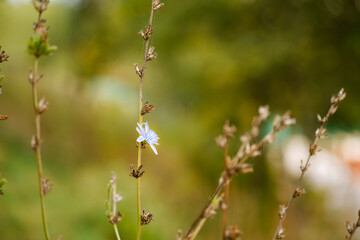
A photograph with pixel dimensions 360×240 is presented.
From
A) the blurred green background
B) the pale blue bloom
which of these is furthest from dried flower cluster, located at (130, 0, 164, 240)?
the blurred green background

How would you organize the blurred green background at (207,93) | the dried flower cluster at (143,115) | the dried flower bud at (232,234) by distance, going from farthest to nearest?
the blurred green background at (207,93), the dried flower cluster at (143,115), the dried flower bud at (232,234)

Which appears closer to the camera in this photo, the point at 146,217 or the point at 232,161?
the point at 232,161

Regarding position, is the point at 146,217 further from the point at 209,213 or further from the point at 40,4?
the point at 40,4

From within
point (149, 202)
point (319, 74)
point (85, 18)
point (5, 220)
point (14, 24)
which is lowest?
point (5, 220)

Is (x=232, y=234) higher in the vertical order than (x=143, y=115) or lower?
lower

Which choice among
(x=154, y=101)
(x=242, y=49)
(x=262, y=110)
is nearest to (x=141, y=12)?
(x=242, y=49)

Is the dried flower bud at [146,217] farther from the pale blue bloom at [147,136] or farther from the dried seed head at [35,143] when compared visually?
the dried seed head at [35,143]

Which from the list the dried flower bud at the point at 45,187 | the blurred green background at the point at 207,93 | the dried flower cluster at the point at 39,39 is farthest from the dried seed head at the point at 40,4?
the blurred green background at the point at 207,93

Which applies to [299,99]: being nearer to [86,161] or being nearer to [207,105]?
[207,105]

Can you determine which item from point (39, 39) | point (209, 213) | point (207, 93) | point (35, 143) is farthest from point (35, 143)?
point (207, 93)
